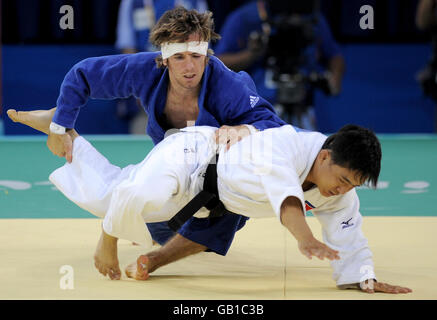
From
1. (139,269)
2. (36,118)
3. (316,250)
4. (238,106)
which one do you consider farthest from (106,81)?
(316,250)

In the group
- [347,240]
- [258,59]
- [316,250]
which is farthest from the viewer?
[258,59]

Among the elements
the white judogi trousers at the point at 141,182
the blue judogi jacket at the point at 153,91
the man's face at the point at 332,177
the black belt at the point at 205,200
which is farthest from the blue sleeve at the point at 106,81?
the man's face at the point at 332,177

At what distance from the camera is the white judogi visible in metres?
2.71


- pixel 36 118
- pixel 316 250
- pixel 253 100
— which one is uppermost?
pixel 253 100

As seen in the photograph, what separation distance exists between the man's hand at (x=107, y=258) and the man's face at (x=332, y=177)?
2.63 ft

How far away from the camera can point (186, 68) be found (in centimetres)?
323

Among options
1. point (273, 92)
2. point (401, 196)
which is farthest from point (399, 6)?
point (401, 196)

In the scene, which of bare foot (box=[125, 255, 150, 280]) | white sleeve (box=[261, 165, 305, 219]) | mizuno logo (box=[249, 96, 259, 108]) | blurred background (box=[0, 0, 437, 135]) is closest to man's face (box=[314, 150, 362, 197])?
white sleeve (box=[261, 165, 305, 219])

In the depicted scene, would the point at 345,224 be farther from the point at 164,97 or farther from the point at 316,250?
the point at 164,97

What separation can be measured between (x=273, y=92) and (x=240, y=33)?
0.67 meters

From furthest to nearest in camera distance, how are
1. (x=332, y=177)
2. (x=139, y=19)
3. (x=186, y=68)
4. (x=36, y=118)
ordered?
(x=139, y=19), (x=36, y=118), (x=186, y=68), (x=332, y=177)

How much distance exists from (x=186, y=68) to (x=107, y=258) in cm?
85

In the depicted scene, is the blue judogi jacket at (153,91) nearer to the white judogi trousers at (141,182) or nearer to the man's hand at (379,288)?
the white judogi trousers at (141,182)

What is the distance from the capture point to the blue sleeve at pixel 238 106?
10.7 feet
